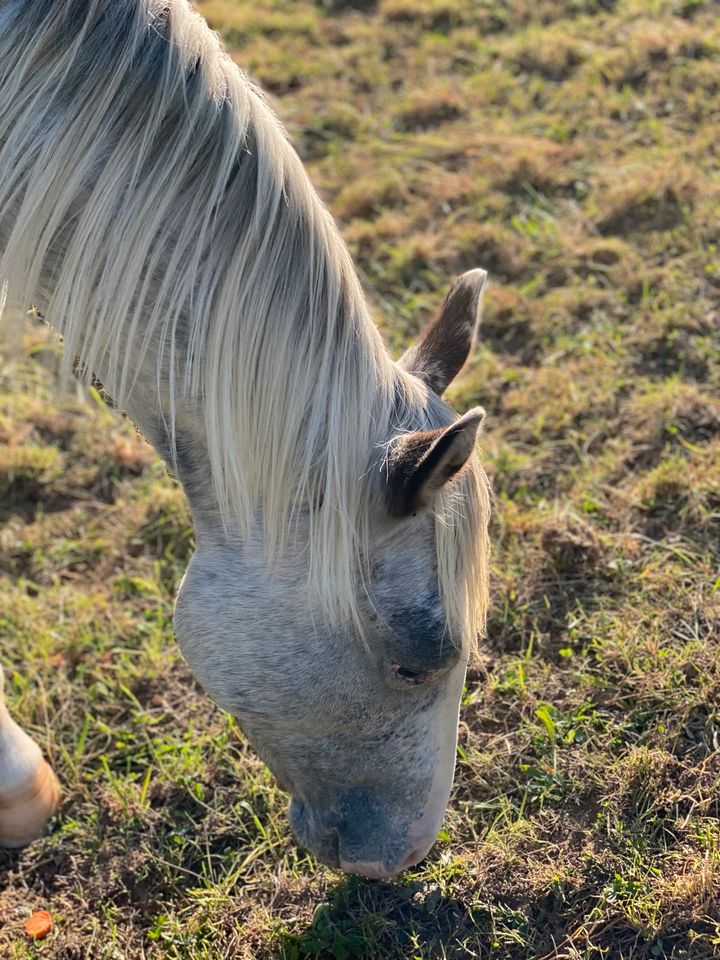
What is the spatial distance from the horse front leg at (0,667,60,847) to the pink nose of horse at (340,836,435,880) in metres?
0.95

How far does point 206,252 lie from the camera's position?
192 cm

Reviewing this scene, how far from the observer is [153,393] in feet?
6.84

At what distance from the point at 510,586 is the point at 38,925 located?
1.65m

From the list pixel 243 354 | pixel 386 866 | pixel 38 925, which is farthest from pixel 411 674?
pixel 38 925

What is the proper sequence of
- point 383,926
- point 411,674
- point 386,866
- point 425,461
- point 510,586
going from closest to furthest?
1. point 425,461
2. point 411,674
3. point 386,866
4. point 383,926
5. point 510,586

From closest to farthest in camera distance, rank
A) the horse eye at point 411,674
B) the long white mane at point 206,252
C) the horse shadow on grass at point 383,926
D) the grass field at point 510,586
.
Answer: the long white mane at point 206,252 < the horse eye at point 411,674 < the horse shadow on grass at point 383,926 < the grass field at point 510,586

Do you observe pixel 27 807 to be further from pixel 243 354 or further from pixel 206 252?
pixel 206 252

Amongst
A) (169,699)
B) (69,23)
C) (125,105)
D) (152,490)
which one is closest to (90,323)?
(125,105)

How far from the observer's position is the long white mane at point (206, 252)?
6.22 ft

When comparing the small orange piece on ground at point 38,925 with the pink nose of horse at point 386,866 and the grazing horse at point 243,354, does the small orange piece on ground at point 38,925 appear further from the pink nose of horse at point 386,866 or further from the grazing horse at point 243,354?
the grazing horse at point 243,354

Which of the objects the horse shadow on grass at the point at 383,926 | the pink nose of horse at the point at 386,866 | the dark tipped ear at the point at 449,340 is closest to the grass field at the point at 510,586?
the horse shadow on grass at the point at 383,926

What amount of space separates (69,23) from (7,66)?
5.7 inches

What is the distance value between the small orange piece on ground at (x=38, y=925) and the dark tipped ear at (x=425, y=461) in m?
1.51

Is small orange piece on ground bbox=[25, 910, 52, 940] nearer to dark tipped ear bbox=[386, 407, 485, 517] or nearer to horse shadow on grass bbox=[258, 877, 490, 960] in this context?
horse shadow on grass bbox=[258, 877, 490, 960]
